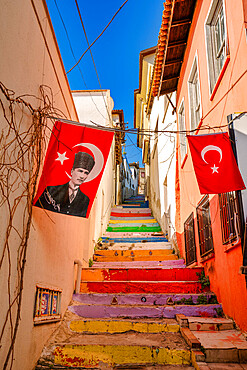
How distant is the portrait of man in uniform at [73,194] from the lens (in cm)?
396

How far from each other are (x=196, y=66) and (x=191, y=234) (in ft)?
13.5

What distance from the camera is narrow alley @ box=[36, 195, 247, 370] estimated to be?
422cm

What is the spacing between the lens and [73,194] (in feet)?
13.2

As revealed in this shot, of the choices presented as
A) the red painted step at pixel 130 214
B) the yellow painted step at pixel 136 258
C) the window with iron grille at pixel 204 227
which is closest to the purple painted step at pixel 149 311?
the window with iron grille at pixel 204 227

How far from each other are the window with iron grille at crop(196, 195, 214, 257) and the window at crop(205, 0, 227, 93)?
244cm

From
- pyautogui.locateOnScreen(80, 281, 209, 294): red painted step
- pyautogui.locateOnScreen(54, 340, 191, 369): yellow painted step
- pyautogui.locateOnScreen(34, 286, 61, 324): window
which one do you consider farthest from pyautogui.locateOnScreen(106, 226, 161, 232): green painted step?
pyautogui.locateOnScreen(54, 340, 191, 369): yellow painted step

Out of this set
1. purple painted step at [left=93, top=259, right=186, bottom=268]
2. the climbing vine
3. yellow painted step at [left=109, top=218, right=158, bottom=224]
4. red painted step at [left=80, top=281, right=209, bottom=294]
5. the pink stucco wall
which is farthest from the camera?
yellow painted step at [left=109, top=218, right=158, bottom=224]

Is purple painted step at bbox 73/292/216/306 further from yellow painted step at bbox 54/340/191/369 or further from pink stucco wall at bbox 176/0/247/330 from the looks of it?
yellow painted step at bbox 54/340/191/369

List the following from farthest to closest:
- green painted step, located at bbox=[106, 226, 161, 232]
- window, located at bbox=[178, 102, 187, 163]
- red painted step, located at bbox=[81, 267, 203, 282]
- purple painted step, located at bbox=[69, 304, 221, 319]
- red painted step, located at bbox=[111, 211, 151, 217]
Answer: red painted step, located at bbox=[111, 211, 151, 217]
green painted step, located at bbox=[106, 226, 161, 232]
window, located at bbox=[178, 102, 187, 163]
red painted step, located at bbox=[81, 267, 203, 282]
purple painted step, located at bbox=[69, 304, 221, 319]

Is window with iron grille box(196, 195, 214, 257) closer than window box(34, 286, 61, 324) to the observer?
No

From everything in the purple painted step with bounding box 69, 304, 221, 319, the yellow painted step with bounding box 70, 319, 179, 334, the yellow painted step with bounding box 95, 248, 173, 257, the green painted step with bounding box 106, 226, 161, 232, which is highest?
the green painted step with bounding box 106, 226, 161, 232

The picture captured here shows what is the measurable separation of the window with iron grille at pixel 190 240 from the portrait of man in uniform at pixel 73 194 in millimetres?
4492

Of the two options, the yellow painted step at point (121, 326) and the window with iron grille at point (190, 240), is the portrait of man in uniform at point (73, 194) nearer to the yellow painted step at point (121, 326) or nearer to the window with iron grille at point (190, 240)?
Result: the yellow painted step at point (121, 326)

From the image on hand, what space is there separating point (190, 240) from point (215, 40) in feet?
15.3
